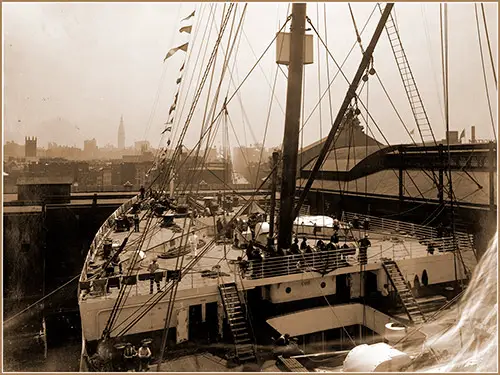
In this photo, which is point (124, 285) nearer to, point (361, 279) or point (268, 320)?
point (268, 320)

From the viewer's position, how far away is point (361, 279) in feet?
21.3

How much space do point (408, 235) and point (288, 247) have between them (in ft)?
13.7

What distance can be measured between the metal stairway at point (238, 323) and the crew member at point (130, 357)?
1231mm

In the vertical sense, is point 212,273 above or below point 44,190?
below

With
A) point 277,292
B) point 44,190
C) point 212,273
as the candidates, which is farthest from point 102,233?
point 277,292

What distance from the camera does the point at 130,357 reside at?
4129mm

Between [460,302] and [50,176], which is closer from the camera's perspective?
[460,302]

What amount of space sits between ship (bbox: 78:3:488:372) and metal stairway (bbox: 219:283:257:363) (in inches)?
0.6

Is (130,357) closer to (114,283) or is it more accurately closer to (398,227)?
(114,283)

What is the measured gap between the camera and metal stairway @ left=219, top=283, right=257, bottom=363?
4.55 m

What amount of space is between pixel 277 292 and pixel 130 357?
8.41 feet

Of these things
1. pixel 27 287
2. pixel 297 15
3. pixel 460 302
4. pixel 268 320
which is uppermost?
pixel 297 15

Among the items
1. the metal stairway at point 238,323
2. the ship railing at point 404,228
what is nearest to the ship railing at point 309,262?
the metal stairway at point 238,323

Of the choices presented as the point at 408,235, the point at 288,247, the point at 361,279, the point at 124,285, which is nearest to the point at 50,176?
the point at 124,285
